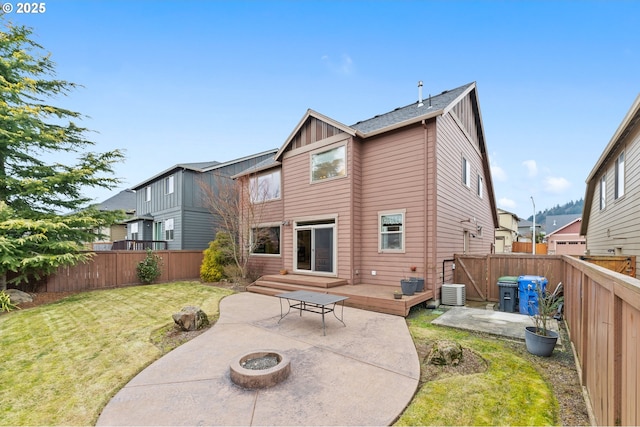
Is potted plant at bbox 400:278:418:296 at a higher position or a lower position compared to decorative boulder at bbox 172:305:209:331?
higher

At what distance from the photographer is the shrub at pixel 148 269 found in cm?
1191

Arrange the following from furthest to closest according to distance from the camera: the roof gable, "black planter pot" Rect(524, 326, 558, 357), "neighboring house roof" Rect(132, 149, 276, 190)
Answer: "neighboring house roof" Rect(132, 149, 276, 190) → the roof gable → "black planter pot" Rect(524, 326, 558, 357)

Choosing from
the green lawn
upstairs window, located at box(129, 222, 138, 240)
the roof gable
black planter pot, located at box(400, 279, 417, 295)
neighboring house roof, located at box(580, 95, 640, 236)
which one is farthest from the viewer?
upstairs window, located at box(129, 222, 138, 240)

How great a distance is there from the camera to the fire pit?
3.53 meters

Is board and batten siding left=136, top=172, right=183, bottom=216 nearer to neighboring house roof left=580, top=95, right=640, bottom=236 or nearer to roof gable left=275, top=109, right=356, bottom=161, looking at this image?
roof gable left=275, top=109, right=356, bottom=161

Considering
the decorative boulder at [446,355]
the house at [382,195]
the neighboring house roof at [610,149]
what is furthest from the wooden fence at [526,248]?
the decorative boulder at [446,355]

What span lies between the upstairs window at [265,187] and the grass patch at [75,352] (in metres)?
5.21

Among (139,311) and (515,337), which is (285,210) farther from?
(515,337)

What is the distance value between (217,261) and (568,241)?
37.2 metres

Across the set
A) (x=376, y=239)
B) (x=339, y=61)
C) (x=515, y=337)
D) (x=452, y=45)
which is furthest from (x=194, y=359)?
(x=452, y=45)

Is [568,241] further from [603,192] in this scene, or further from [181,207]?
[181,207]

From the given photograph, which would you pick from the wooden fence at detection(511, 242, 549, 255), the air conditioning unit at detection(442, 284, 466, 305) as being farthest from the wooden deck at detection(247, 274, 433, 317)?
the wooden fence at detection(511, 242, 549, 255)

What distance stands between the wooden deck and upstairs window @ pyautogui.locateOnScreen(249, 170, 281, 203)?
3.97m

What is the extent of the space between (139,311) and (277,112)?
13644 mm
